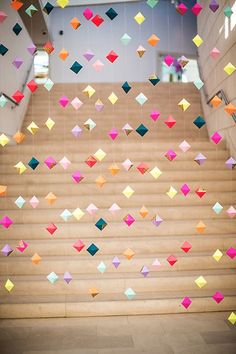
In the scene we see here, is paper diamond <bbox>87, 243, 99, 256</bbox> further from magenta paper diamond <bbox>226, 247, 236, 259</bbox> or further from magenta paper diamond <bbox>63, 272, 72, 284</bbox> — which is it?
magenta paper diamond <bbox>226, 247, 236, 259</bbox>

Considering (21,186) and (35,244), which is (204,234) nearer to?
(35,244)

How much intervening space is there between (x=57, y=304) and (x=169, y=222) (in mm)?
1496

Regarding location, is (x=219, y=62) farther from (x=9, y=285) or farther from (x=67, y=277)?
(x=9, y=285)

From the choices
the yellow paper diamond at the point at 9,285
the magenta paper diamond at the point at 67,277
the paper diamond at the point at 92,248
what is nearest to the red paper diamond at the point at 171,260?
the paper diamond at the point at 92,248

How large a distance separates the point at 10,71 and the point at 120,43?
213 inches

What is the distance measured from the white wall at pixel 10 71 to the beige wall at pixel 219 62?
318 cm

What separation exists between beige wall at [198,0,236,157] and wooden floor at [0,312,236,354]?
8.64ft

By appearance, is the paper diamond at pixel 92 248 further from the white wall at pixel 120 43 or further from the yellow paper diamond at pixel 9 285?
the white wall at pixel 120 43

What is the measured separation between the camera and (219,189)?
4715 mm

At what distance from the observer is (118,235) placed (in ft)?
13.5

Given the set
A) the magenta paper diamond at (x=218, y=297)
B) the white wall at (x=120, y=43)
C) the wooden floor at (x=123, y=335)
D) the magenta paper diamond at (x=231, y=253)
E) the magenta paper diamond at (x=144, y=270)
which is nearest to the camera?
the wooden floor at (x=123, y=335)

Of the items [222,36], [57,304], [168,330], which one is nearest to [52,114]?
[222,36]

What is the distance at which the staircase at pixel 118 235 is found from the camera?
3.38 m

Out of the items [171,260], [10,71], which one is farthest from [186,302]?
[10,71]
